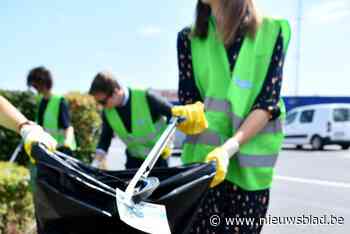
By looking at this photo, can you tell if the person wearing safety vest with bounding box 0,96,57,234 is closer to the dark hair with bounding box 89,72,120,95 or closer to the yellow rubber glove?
the yellow rubber glove

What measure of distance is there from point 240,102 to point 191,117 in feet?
0.78

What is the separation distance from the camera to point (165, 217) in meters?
1.40

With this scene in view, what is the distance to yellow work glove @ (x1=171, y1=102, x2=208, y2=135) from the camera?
5.28ft

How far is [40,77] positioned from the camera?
5227mm

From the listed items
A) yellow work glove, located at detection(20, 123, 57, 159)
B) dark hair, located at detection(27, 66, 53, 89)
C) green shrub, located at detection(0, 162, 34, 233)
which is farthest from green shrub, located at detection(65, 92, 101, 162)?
yellow work glove, located at detection(20, 123, 57, 159)

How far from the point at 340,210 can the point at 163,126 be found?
134 inches

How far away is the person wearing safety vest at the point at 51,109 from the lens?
5.21 metres

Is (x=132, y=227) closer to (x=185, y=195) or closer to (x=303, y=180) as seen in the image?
(x=185, y=195)

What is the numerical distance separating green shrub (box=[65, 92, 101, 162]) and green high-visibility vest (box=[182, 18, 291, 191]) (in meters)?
7.51

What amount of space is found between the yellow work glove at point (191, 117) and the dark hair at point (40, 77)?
12.4 ft

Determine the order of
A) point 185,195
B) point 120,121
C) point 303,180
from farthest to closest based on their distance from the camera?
1. point 303,180
2. point 120,121
3. point 185,195

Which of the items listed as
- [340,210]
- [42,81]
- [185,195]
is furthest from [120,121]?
[340,210]

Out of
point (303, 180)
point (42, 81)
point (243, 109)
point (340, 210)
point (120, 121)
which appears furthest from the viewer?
point (303, 180)

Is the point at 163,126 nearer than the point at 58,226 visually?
No
